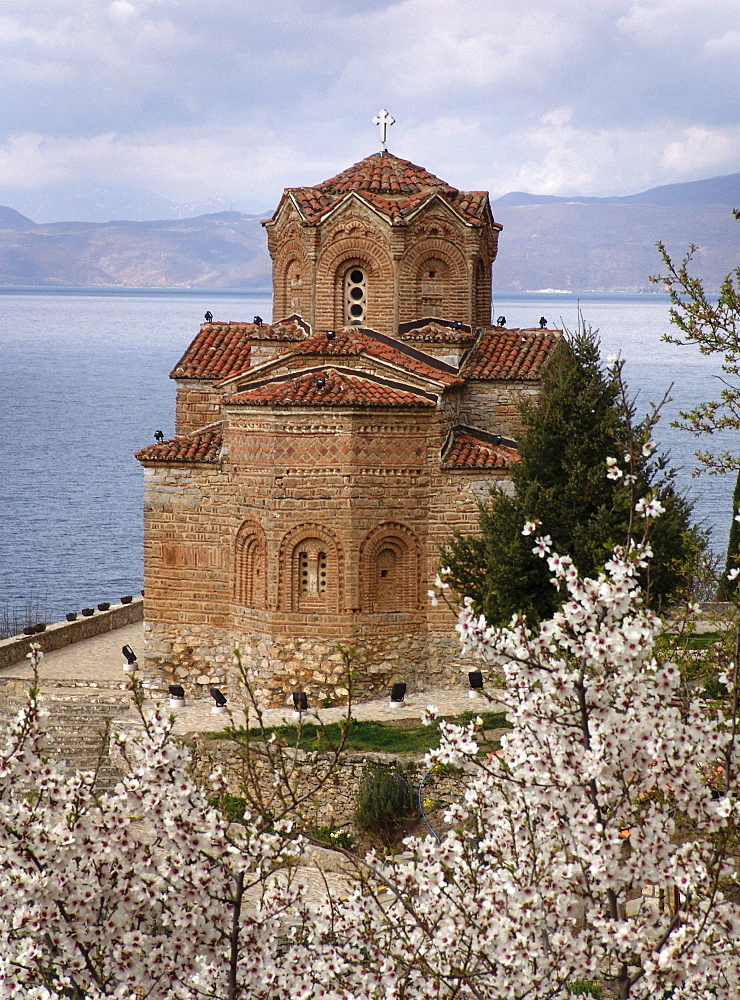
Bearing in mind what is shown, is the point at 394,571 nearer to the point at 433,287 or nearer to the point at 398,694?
the point at 398,694

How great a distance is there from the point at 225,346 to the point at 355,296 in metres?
2.69

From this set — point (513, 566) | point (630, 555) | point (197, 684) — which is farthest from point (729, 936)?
point (197, 684)

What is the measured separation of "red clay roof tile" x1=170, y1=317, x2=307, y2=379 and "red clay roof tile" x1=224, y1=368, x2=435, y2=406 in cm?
193

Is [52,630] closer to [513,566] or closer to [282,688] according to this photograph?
[282,688]

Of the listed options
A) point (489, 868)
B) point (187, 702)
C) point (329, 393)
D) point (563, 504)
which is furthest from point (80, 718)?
point (489, 868)

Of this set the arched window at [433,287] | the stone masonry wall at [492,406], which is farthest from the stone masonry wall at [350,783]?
the arched window at [433,287]

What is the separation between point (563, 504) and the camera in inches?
666

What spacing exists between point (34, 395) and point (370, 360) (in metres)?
75.3

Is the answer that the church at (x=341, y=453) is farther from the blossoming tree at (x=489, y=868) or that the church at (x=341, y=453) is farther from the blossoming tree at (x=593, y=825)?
the blossoming tree at (x=593, y=825)

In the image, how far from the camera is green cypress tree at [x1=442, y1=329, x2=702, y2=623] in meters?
16.6

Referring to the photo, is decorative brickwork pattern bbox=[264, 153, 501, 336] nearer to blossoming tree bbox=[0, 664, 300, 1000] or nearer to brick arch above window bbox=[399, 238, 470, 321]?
brick arch above window bbox=[399, 238, 470, 321]

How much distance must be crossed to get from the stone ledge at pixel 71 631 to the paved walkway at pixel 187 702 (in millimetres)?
156

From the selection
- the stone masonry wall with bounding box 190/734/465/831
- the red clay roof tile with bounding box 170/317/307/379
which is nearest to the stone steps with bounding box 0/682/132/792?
the stone masonry wall with bounding box 190/734/465/831

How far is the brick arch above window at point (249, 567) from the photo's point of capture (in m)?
18.9
